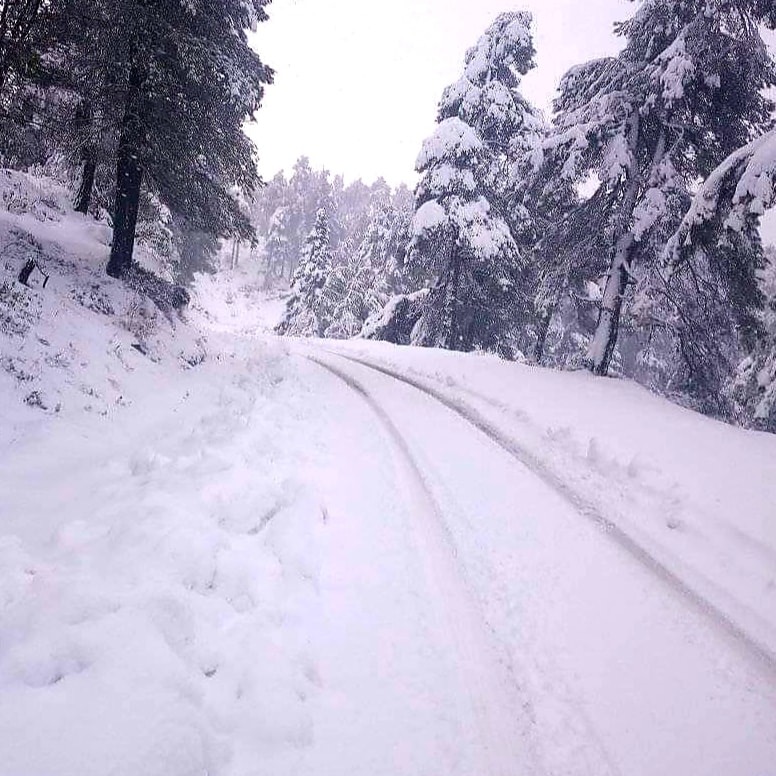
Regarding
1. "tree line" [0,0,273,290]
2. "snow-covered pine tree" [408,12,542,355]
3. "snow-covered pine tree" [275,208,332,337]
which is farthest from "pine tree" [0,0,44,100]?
"snow-covered pine tree" [275,208,332,337]

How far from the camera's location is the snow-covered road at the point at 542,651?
9.25ft

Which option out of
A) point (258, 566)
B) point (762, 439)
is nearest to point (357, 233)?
point (762, 439)

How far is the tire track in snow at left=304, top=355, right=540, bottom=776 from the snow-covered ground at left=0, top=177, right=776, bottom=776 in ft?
0.06

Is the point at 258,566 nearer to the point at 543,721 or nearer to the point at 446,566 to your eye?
the point at 446,566

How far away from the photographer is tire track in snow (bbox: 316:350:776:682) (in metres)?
3.79

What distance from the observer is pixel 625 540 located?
5242 mm

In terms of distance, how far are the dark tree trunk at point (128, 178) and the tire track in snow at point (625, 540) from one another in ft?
31.2

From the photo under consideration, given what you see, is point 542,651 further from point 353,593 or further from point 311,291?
point 311,291

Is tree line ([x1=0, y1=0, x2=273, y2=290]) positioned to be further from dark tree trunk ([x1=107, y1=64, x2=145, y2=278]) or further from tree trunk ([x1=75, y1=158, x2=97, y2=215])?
tree trunk ([x1=75, y1=158, x2=97, y2=215])

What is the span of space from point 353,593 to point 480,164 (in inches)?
755

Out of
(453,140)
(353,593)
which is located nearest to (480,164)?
(453,140)

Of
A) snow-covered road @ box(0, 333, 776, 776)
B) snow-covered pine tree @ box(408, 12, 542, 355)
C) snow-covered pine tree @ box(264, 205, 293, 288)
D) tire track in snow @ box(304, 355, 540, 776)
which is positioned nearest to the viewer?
snow-covered road @ box(0, 333, 776, 776)

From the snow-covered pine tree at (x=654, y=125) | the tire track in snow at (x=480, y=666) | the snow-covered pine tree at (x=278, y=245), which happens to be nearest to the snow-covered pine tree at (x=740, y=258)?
the snow-covered pine tree at (x=654, y=125)

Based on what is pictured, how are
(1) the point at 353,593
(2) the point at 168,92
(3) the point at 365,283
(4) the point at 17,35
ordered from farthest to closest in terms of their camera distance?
(3) the point at 365,283, (2) the point at 168,92, (4) the point at 17,35, (1) the point at 353,593
